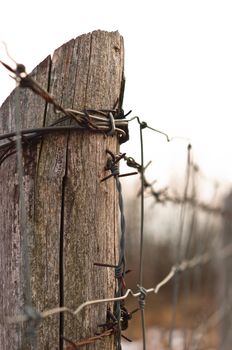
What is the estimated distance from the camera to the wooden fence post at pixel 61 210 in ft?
5.41

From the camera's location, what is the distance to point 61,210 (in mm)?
1671

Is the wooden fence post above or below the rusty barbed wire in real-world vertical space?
above

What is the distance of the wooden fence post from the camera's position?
5.41 feet

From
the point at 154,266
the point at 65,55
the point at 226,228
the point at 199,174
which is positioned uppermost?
the point at 65,55

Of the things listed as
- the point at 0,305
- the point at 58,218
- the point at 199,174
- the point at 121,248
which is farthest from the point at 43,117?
the point at 199,174

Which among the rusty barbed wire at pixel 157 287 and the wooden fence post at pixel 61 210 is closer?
the rusty barbed wire at pixel 157 287

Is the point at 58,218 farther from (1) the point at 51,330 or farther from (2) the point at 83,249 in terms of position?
(1) the point at 51,330

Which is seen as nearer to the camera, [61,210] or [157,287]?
[61,210]

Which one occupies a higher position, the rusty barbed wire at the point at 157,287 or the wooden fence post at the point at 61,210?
the wooden fence post at the point at 61,210

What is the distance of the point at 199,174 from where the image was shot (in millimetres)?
3504

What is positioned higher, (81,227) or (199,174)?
(199,174)

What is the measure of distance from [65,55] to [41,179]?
1.21ft

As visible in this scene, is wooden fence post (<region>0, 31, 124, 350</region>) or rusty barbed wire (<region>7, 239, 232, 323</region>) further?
wooden fence post (<region>0, 31, 124, 350</region>)

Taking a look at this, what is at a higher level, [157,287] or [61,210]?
[61,210]
